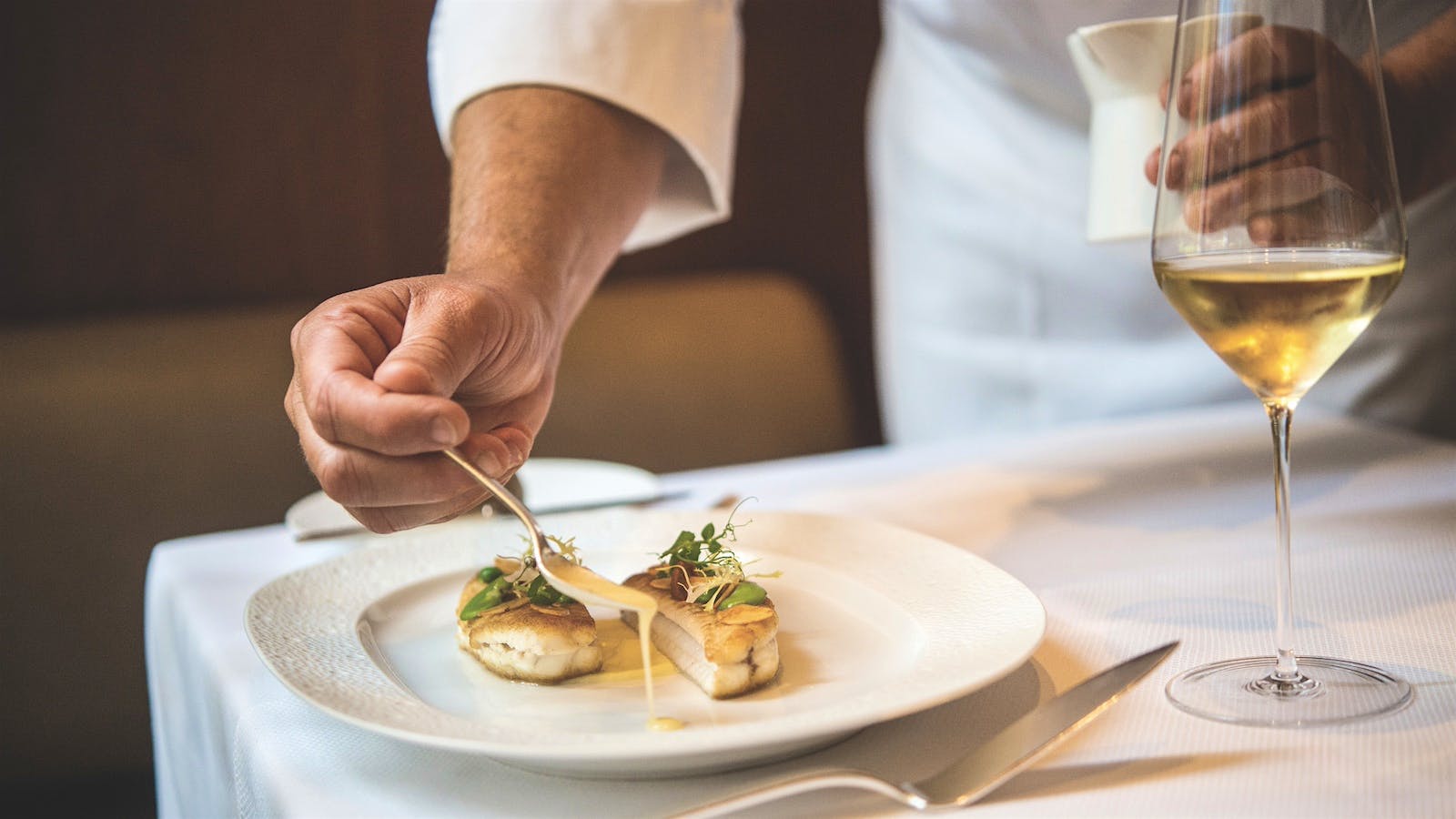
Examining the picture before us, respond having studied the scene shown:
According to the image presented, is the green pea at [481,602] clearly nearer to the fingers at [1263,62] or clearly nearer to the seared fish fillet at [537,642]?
the seared fish fillet at [537,642]

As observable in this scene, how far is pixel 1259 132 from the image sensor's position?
21.6 inches

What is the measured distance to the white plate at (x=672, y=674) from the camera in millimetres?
535

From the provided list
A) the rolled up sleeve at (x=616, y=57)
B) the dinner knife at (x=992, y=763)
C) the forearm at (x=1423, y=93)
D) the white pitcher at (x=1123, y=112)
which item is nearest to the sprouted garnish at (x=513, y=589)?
the dinner knife at (x=992, y=763)

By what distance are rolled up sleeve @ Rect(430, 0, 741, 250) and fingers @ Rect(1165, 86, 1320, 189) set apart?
0.74 metres

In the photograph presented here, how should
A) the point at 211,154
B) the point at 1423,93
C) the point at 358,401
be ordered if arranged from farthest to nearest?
the point at 211,154
the point at 1423,93
the point at 358,401

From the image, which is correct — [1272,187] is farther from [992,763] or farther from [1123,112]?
[1123,112]

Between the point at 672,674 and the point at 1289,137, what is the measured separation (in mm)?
401

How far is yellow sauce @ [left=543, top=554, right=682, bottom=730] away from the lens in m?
0.60

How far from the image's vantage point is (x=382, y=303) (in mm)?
757

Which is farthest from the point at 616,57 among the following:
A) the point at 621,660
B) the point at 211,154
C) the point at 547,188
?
the point at 211,154

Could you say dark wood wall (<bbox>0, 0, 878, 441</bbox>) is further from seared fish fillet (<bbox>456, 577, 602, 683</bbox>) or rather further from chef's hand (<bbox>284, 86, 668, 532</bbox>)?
seared fish fillet (<bbox>456, 577, 602, 683</bbox>)

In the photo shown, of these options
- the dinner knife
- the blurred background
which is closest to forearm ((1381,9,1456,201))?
the dinner knife

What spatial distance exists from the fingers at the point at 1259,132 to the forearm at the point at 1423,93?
17.0 inches

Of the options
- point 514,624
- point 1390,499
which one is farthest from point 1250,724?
point 1390,499
